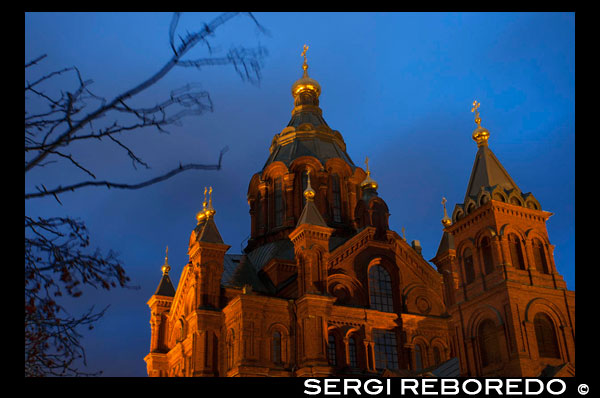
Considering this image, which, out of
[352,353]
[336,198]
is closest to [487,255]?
[352,353]

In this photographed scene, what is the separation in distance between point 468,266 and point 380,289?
26.2 ft

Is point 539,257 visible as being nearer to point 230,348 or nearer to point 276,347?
point 276,347

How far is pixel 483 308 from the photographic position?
22.5 m

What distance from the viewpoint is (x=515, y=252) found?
22.9 metres

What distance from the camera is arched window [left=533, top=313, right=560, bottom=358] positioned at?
21641 mm

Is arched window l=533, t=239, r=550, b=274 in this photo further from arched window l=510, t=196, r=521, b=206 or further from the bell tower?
arched window l=510, t=196, r=521, b=206

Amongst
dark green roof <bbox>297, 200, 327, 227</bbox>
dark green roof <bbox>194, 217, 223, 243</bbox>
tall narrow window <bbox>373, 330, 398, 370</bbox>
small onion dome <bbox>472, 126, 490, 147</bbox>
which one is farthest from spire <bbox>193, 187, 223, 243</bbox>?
small onion dome <bbox>472, 126, 490, 147</bbox>

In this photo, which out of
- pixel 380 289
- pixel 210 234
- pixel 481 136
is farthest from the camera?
pixel 380 289

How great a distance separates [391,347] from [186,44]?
26.4 metres

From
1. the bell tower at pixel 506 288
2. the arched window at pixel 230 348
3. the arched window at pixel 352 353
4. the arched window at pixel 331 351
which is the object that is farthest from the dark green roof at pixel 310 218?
the bell tower at pixel 506 288
